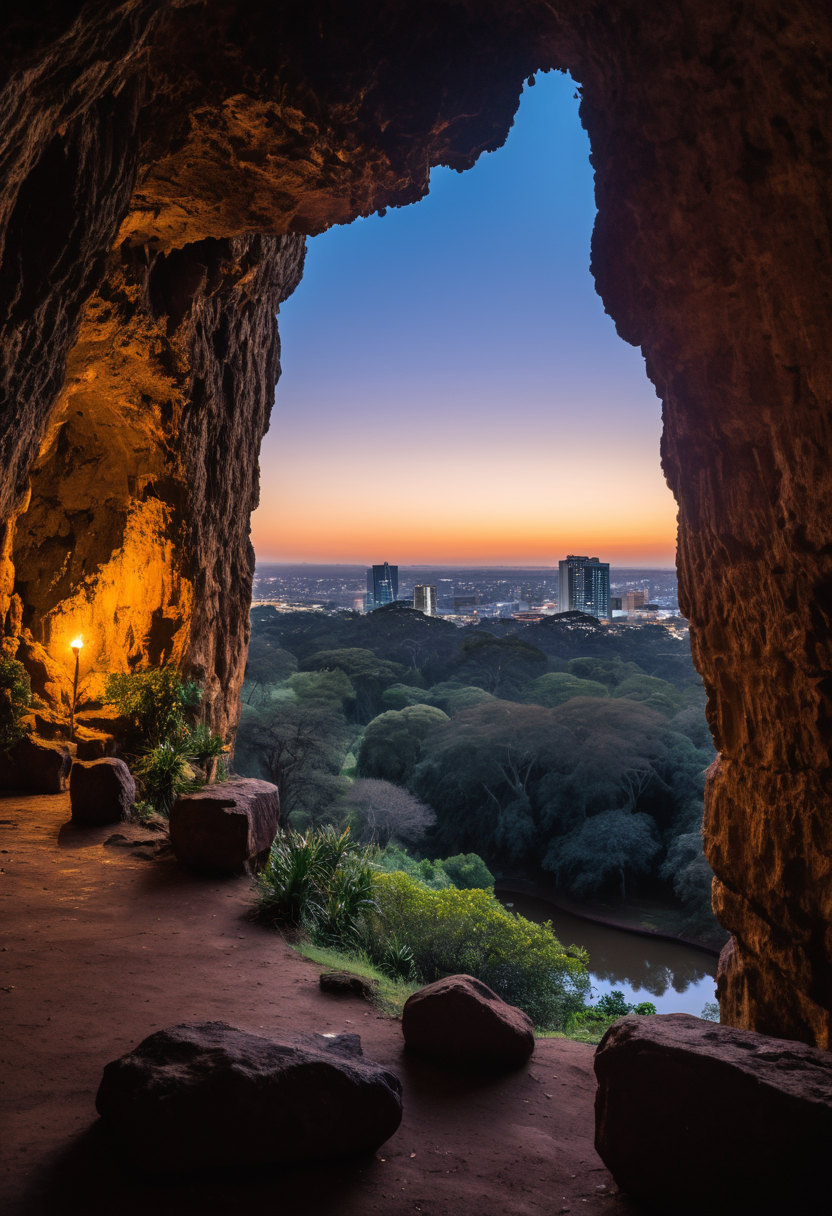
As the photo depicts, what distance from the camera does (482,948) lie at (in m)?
9.65

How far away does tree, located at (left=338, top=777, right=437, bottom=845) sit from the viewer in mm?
22641

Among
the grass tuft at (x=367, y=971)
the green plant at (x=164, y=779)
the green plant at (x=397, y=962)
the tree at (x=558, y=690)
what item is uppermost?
the green plant at (x=164, y=779)

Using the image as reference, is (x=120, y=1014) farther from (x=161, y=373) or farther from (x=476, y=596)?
(x=476, y=596)

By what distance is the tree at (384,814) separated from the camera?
22641mm

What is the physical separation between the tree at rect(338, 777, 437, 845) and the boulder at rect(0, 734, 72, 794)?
42.1 feet

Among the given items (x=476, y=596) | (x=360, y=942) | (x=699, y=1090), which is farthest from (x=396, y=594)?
(x=699, y=1090)

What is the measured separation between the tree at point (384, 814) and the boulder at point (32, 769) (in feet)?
42.1

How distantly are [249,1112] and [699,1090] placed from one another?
6.88 feet

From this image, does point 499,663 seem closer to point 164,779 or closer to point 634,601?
point 634,601

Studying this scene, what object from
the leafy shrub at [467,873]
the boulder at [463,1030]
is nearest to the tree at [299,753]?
the leafy shrub at [467,873]

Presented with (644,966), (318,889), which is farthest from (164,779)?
(644,966)

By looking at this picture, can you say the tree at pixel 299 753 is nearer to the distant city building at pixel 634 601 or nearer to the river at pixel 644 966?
the river at pixel 644 966

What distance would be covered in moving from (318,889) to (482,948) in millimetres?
3170

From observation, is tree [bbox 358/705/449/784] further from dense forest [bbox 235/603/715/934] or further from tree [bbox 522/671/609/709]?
tree [bbox 522/671/609/709]
